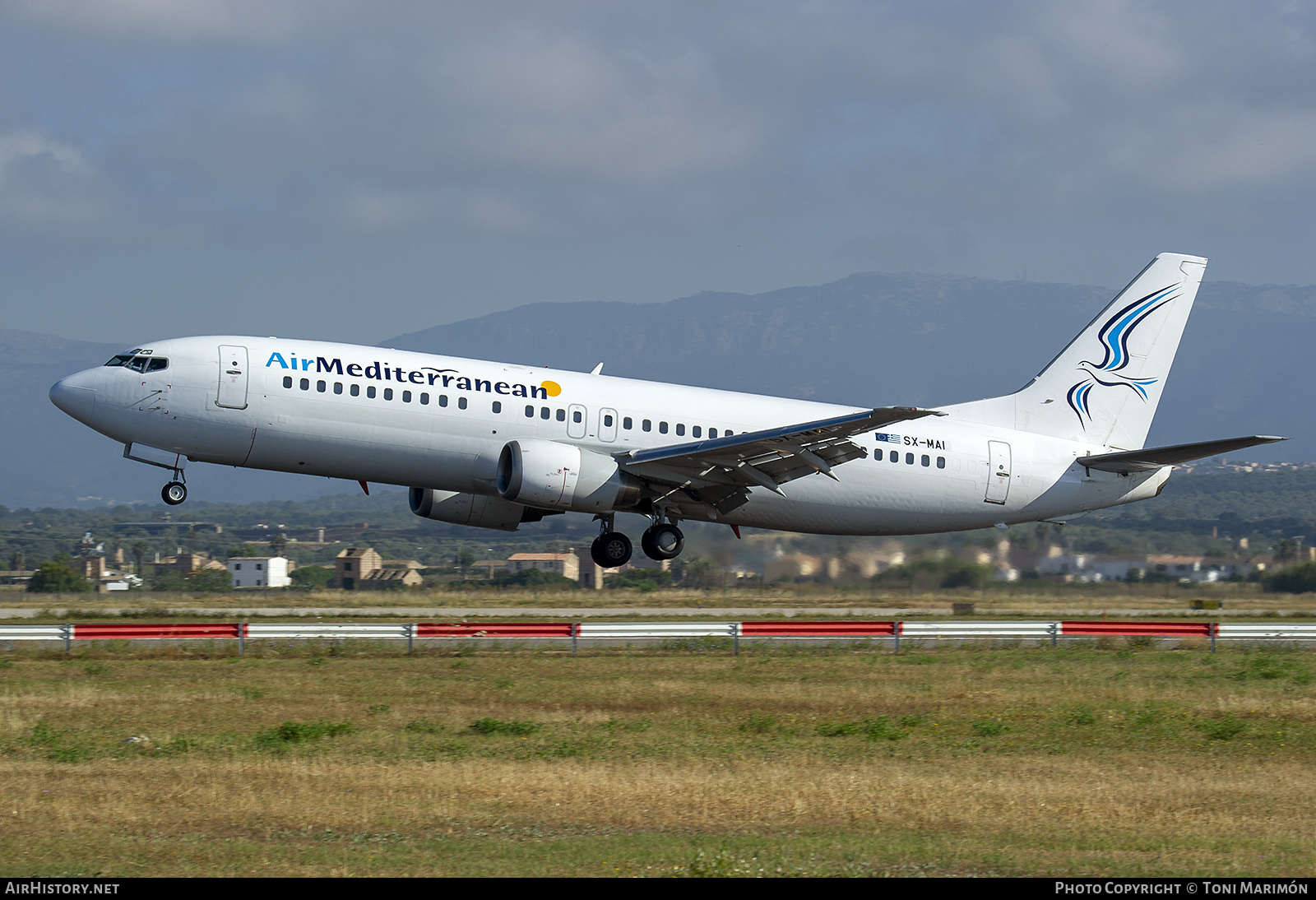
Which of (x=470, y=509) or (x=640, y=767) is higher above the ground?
(x=470, y=509)

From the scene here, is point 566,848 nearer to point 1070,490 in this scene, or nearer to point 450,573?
point 1070,490

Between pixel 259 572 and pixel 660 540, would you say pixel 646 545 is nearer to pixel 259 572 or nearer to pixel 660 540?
pixel 660 540

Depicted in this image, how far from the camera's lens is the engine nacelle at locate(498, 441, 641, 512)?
98.5ft

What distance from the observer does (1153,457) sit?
34.0m

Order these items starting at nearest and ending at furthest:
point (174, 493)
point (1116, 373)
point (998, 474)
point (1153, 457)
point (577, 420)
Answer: point (174, 493) → point (577, 420) → point (1153, 457) → point (998, 474) → point (1116, 373)

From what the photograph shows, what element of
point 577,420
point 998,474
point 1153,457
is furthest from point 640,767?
point 1153,457

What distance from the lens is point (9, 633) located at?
28062 mm

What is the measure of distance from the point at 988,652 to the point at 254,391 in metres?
17.5

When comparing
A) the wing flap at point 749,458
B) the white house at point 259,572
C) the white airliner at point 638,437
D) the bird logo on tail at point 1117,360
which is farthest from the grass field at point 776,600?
the white house at point 259,572

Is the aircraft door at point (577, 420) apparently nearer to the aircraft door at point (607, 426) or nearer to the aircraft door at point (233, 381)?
the aircraft door at point (607, 426)

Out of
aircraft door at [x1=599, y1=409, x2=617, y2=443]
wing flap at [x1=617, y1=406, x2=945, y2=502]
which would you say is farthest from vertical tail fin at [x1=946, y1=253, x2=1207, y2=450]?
aircraft door at [x1=599, y1=409, x2=617, y2=443]

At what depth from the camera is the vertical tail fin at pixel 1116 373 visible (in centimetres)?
3684

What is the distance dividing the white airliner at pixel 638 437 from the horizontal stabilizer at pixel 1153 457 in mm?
115

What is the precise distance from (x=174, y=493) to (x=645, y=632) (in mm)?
11306
